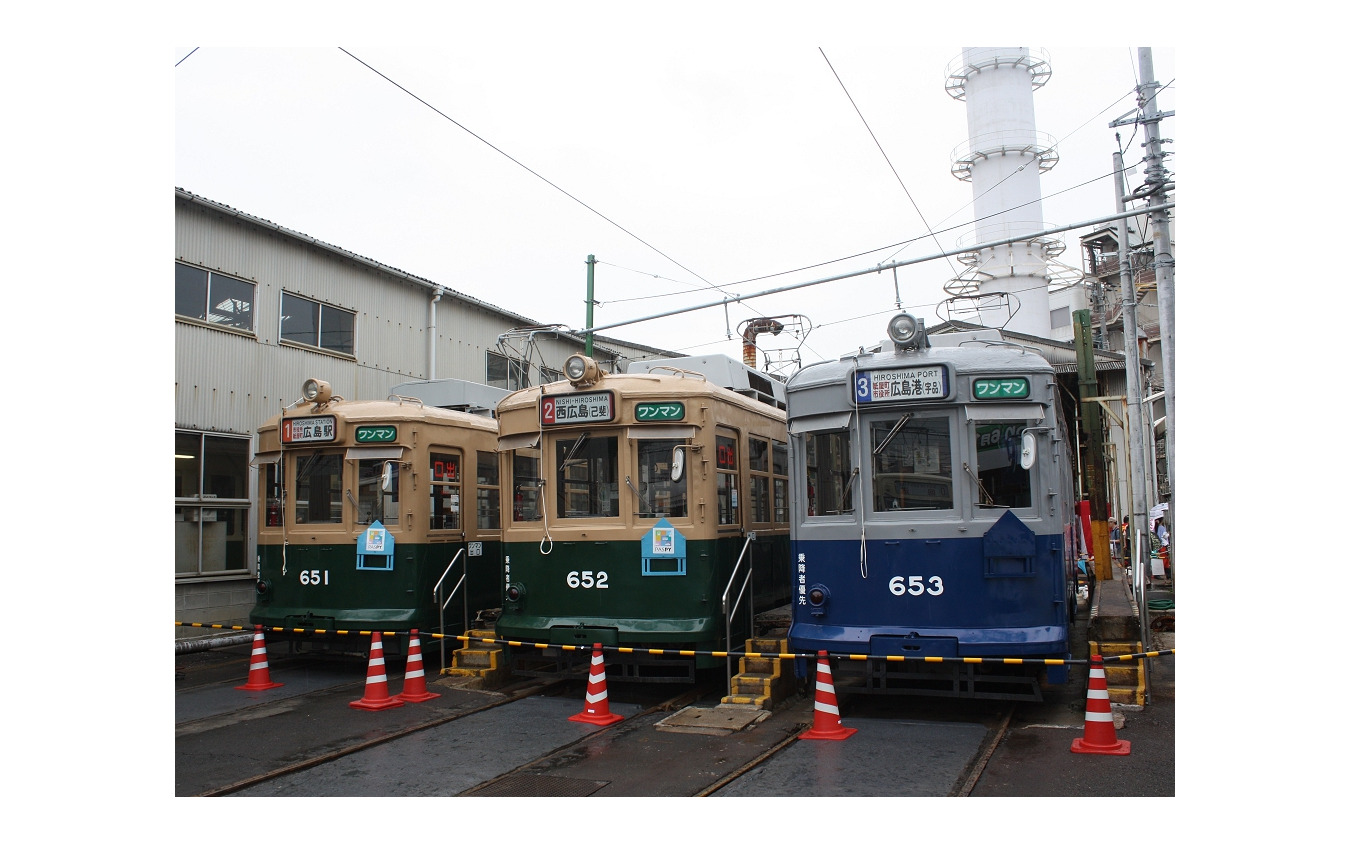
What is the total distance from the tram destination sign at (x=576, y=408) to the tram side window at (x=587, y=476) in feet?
0.74

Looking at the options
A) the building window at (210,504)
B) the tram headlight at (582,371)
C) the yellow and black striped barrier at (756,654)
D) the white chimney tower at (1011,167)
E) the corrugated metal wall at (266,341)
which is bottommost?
the yellow and black striped barrier at (756,654)

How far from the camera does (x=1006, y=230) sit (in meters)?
40.4

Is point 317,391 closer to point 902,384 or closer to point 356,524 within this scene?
point 356,524

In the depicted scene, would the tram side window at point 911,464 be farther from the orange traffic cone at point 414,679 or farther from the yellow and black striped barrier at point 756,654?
the orange traffic cone at point 414,679

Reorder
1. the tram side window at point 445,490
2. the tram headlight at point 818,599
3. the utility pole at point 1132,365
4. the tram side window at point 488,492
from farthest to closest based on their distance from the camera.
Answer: the utility pole at point 1132,365, the tram side window at point 488,492, the tram side window at point 445,490, the tram headlight at point 818,599

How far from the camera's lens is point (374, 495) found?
10.9 metres

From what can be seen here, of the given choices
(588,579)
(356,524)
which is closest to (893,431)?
(588,579)

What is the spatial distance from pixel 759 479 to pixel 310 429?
205 inches

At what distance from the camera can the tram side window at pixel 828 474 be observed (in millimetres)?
8188

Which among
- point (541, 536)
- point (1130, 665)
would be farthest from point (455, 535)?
point (1130, 665)

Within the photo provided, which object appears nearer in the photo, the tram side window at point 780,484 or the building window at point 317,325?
the tram side window at point 780,484

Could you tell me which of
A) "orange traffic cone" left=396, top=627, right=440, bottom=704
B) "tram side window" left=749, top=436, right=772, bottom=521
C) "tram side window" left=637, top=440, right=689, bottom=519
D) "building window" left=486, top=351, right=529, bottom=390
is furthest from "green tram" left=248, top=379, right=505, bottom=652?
"building window" left=486, top=351, right=529, bottom=390

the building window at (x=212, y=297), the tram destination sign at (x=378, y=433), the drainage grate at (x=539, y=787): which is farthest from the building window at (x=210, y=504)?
the drainage grate at (x=539, y=787)

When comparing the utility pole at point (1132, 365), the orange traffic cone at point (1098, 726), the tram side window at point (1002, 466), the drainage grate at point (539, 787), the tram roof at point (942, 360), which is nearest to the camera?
the drainage grate at point (539, 787)
